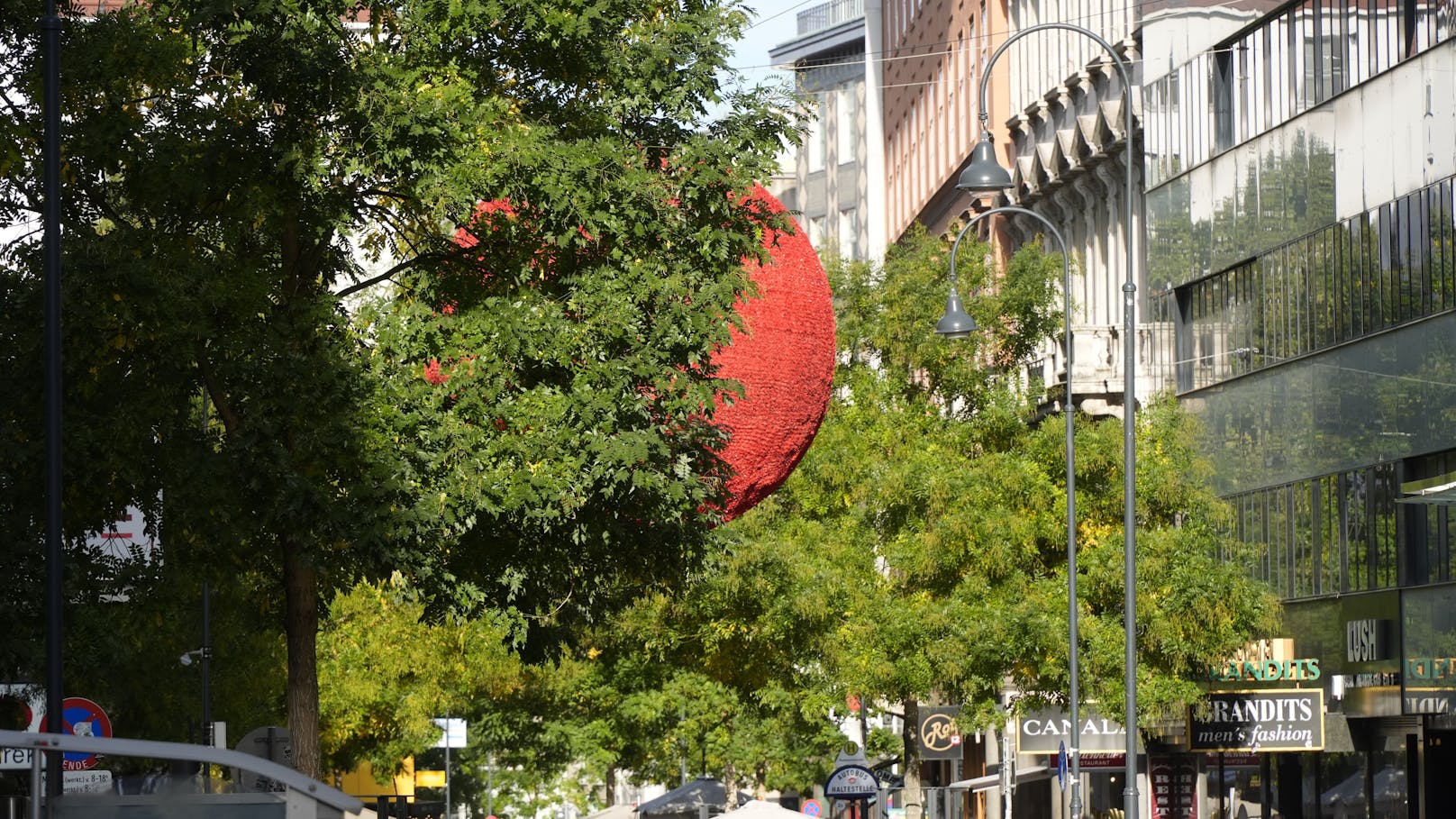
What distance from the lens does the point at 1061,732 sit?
1590 inches

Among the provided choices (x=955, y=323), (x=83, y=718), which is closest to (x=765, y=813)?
(x=955, y=323)

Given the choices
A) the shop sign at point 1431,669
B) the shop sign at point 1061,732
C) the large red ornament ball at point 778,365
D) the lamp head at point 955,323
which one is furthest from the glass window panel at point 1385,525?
the large red ornament ball at point 778,365

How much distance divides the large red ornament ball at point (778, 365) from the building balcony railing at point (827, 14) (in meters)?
92.1

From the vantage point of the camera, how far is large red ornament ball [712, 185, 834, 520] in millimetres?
20953

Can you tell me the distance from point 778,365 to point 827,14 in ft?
325

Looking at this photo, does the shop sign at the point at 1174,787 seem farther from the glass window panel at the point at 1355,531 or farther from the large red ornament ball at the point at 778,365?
the large red ornament ball at the point at 778,365

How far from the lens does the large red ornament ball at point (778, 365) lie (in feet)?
68.7

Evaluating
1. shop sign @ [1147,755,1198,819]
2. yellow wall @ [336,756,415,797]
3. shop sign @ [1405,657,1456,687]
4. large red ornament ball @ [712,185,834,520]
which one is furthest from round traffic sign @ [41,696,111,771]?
yellow wall @ [336,756,415,797]

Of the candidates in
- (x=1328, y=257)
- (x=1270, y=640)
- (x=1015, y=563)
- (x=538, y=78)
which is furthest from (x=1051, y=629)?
(x=538, y=78)

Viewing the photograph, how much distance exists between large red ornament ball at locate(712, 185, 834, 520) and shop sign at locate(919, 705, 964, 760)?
21.0 metres

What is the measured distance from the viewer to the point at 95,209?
2117 centimetres

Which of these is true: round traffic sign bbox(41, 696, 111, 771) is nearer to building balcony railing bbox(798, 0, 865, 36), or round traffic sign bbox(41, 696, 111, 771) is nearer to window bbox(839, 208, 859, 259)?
window bbox(839, 208, 859, 259)

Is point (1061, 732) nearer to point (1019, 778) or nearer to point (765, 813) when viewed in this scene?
point (765, 813)

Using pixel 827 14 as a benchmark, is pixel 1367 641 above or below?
below
